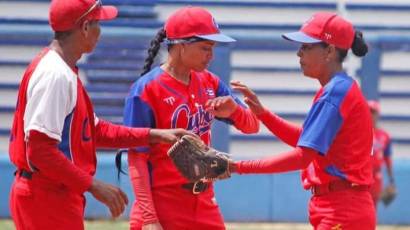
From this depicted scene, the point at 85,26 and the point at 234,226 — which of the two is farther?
the point at 234,226

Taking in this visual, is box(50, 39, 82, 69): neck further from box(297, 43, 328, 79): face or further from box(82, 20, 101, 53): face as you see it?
box(297, 43, 328, 79): face

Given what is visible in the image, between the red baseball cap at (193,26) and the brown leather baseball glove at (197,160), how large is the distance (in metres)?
0.52

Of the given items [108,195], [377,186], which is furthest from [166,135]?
[377,186]

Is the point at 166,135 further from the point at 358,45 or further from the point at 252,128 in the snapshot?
the point at 358,45

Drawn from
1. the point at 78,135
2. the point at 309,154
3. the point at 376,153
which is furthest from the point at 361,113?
the point at 376,153

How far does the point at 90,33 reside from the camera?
4.68 m

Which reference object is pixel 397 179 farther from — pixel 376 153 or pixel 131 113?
pixel 131 113

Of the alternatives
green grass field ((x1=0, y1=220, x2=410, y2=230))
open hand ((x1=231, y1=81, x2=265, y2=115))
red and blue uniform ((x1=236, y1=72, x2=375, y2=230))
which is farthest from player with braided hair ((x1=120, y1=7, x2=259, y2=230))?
green grass field ((x1=0, y1=220, x2=410, y2=230))

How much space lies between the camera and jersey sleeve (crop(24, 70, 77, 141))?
14.2ft

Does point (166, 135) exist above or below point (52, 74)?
below

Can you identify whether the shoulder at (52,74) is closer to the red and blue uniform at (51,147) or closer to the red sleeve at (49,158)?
the red and blue uniform at (51,147)

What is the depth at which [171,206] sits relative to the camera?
5117 millimetres

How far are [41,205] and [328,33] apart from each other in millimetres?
1619

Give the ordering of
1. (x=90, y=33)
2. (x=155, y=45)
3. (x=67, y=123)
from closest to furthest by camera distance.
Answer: (x=67, y=123) → (x=90, y=33) → (x=155, y=45)
